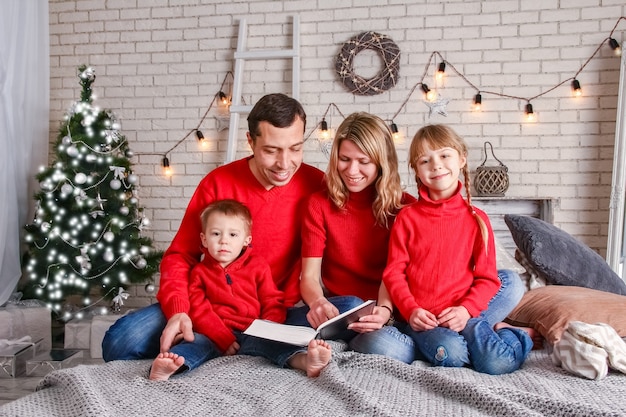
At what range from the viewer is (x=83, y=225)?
3441 mm

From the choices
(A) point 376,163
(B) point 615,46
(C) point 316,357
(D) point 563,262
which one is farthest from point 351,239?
(B) point 615,46

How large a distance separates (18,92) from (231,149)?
131 cm

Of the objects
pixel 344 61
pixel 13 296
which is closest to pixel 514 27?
pixel 344 61

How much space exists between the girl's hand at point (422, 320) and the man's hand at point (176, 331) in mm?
633

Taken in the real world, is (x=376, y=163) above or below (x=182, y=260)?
above

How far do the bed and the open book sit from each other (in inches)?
2.8

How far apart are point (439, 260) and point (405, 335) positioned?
0.25 meters

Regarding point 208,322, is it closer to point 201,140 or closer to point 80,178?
point 80,178

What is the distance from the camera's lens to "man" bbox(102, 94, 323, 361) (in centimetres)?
183

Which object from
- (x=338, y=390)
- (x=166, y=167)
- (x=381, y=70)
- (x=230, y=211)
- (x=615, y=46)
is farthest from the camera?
(x=166, y=167)

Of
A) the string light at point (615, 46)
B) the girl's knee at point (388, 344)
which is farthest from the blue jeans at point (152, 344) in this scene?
the string light at point (615, 46)

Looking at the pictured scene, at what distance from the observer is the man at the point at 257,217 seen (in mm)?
1827

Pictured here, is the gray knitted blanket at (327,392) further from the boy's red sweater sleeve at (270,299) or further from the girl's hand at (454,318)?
the boy's red sweater sleeve at (270,299)

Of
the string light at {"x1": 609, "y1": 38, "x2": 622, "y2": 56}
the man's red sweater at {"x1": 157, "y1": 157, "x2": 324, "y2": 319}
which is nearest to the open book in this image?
the man's red sweater at {"x1": 157, "y1": 157, "x2": 324, "y2": 319}
